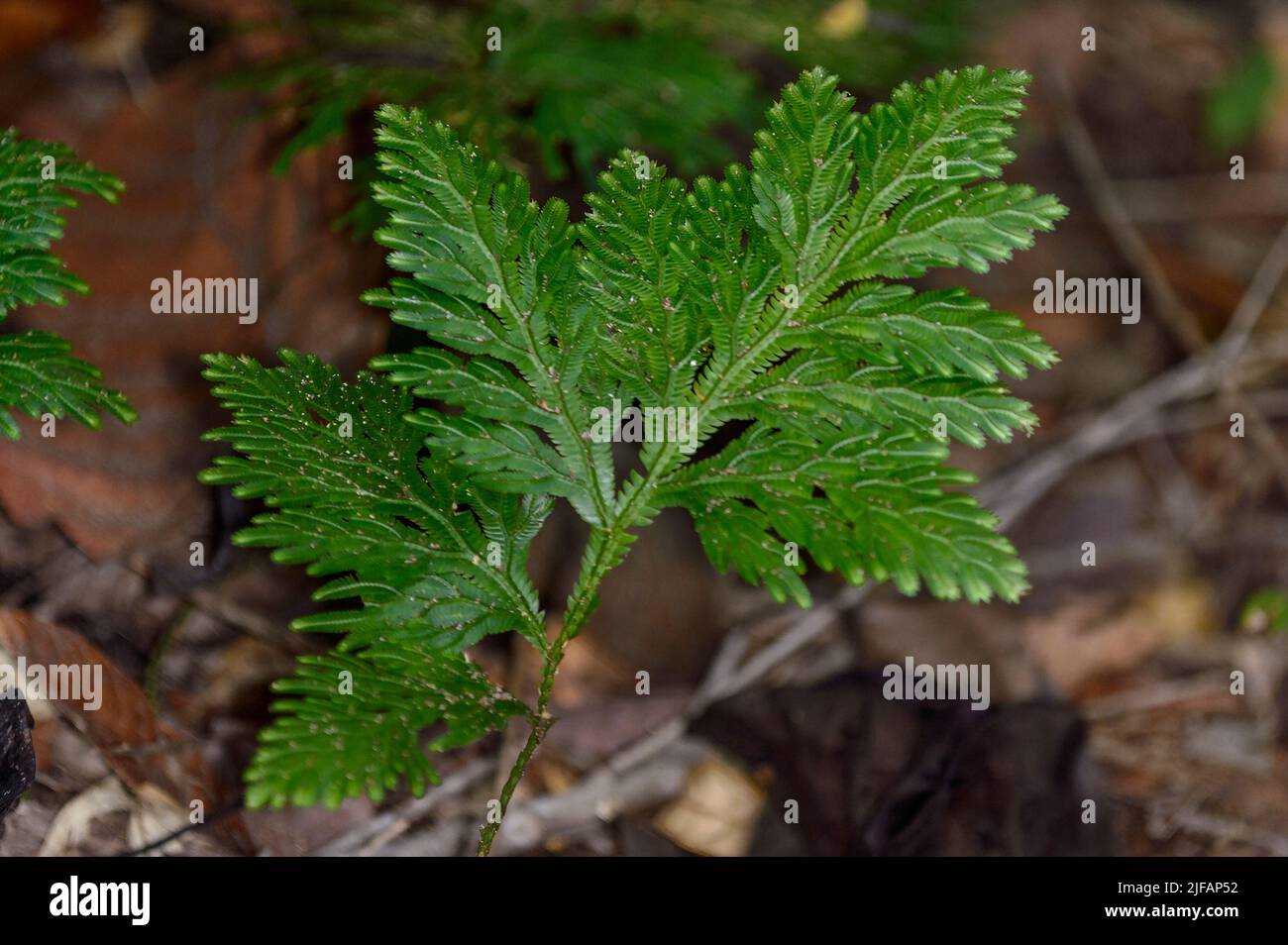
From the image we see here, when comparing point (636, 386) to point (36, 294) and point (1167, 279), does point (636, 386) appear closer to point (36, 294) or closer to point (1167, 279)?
point (36, 294)

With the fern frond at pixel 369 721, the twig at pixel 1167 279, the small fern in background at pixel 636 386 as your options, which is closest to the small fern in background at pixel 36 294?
the small fern in background at pixel 636 386

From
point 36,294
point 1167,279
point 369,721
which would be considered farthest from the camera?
point 1167,279

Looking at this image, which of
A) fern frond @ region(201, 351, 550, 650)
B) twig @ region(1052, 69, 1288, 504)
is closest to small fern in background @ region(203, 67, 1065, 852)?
fern frond @ region(201, 351, 550, 650)

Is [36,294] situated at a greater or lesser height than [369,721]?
greater

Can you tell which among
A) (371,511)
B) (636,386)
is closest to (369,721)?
(371,511)

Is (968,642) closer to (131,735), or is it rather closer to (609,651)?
(609,651)

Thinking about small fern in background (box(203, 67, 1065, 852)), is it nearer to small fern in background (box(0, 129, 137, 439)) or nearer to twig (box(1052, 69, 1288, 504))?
small fern in background (box(0, 129, 137, 439))
